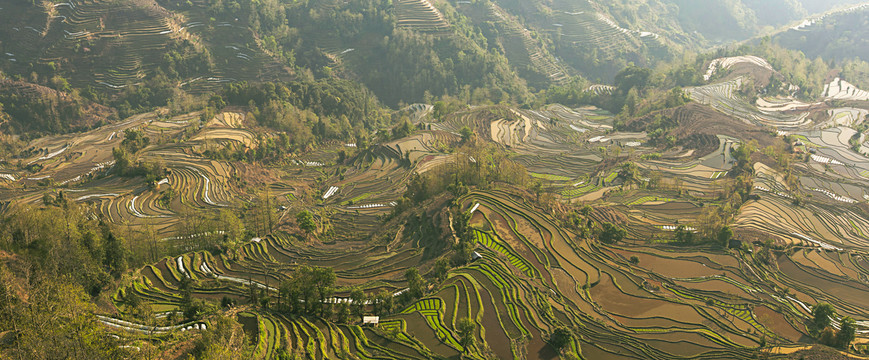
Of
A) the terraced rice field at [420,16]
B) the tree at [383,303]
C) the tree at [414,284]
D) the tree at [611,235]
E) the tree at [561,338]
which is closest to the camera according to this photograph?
the tree at [561,338]

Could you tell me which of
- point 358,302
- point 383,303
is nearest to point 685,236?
point 383,303

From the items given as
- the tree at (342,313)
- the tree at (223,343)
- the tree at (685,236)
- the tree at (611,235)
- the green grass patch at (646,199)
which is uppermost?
the tree at (223,343)

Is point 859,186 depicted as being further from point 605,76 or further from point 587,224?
point 605,76

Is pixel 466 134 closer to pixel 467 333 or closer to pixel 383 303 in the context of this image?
pixel 383 303

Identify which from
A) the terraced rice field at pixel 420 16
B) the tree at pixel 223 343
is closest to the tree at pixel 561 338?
the tree at pixel 223 343

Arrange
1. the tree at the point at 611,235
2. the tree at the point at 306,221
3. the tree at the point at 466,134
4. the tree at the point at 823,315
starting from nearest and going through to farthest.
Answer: the tree at the point at 823,315 < the tree at the point at 611,235 < the tree at the point at 306,221 < the tree at the point at 466,134

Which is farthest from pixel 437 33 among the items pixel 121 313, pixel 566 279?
pixel 121 313

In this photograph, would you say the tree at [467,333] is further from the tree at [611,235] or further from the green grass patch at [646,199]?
the green grass patch at [646,199]
